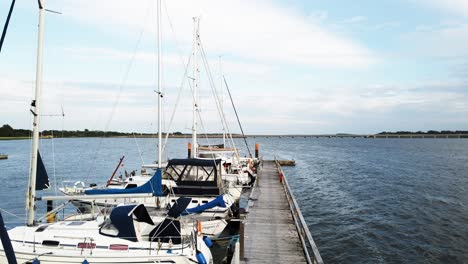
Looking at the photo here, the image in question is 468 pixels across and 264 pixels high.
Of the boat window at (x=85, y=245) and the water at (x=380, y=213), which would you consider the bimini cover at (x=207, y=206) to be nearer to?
the water at (x=380, y=213)

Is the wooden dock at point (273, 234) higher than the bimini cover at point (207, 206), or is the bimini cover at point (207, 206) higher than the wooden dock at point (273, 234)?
the bimini cover at point (207, 206)

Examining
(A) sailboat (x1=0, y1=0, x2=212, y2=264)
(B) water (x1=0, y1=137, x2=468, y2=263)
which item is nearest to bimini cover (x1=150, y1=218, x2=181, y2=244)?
(A) sailboat (x1=0, y1=0, x2=212, y2=264)

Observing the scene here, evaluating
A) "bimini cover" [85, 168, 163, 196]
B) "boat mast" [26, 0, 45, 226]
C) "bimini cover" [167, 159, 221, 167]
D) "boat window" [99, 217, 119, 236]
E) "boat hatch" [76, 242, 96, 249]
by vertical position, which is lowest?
"boat hatch" [76, 242, 96, 249]

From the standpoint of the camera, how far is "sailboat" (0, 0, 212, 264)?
10.2 metres

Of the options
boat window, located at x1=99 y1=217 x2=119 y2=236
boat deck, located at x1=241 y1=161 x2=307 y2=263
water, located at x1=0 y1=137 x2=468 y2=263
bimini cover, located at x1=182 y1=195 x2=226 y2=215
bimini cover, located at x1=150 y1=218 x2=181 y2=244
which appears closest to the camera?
boat window, located at x1=99 y1=217 x2=119 y2=236

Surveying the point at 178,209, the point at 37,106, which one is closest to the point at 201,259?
the point at 178,209

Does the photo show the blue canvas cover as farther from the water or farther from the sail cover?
the water

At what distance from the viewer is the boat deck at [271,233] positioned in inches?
469

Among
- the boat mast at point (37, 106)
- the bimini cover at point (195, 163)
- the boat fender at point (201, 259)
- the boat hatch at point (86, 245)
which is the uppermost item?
the boat mast at point (37, 106)

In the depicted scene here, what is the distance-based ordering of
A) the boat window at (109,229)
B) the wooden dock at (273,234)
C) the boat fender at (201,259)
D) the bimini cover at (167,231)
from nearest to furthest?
the boat fender at (201,259) → the boat window at (109,229) → the bimini cover at (167,231) → the wooden dock at (273,234)

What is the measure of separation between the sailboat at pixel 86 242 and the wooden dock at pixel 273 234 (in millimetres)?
2058

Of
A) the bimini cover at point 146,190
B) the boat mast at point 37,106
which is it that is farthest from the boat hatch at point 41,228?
the bimini cover at point 146,190

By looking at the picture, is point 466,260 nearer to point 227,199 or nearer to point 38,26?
point 227,199

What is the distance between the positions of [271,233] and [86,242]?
24.1ft
